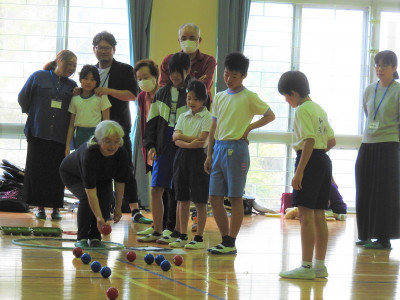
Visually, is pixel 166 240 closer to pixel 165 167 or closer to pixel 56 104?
pixel 165 167

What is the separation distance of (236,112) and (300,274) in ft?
3.96

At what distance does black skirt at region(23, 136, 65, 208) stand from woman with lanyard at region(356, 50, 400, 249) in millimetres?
2469

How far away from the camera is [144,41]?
26.0 ft

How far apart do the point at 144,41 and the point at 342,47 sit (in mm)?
2475

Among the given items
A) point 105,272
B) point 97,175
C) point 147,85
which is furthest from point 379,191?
point 105,272

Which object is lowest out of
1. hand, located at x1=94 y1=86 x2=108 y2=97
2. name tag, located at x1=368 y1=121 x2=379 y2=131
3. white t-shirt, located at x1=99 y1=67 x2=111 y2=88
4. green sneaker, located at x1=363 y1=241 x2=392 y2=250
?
green sneaker, located at x1=363 y1=241 x2=392 y2=250

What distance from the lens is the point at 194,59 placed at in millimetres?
4992

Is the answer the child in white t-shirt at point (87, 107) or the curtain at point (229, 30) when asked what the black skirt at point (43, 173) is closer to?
the child in white t-shirt at point (87, 107)

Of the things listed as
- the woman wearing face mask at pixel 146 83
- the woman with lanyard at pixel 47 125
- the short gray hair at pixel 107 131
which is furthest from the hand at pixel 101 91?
the short gray hair at pixel 107 131

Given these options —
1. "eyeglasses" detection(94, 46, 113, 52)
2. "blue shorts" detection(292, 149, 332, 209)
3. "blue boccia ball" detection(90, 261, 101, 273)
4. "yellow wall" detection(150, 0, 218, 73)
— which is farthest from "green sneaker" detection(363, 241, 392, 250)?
"yellow wall" detection(150, 0, 218, 73)

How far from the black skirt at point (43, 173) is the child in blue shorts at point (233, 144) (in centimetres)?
199

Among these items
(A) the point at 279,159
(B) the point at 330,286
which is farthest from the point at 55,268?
(A) the point at 279,159

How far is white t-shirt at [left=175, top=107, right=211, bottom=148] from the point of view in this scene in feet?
14.8

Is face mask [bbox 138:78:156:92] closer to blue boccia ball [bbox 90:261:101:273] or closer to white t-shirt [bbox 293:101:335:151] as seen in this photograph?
white t-shirt [bbox 293:101:335:151]
